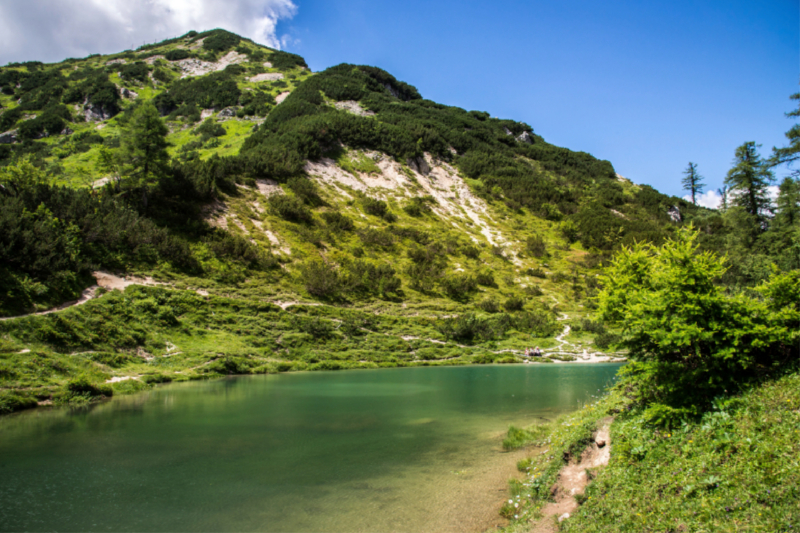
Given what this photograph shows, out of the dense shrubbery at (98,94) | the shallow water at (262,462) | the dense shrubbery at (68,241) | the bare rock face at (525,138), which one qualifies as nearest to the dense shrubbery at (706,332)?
the shallow water at (262,462)

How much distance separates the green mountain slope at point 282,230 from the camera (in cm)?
2572

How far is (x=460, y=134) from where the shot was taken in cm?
10350

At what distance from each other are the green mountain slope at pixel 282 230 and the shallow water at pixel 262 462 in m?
6.47

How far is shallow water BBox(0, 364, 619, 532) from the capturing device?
757cm

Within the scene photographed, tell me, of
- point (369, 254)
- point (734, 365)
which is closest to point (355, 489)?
point (734, 365)

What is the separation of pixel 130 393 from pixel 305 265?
2624cm

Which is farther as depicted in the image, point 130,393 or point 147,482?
point 130,393

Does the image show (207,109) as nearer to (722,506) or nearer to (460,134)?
(460,134)

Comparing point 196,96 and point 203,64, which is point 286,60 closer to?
point 203,64

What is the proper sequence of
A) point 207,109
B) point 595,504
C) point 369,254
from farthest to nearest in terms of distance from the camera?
point 207,109 → point 369,254 → point 595,504

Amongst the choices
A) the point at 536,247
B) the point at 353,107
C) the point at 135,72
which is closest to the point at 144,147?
the point at 536,247

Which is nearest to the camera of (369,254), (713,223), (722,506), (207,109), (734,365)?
(722,506)

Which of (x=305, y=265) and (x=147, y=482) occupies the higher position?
(x=305, y=265)

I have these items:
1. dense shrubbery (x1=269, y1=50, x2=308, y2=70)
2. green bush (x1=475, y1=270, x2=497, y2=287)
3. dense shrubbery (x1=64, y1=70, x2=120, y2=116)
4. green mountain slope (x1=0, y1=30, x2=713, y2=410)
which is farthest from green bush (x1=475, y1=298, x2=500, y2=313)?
dense shrubbery (x1=269, y1=50, x2=308, y2=70)
